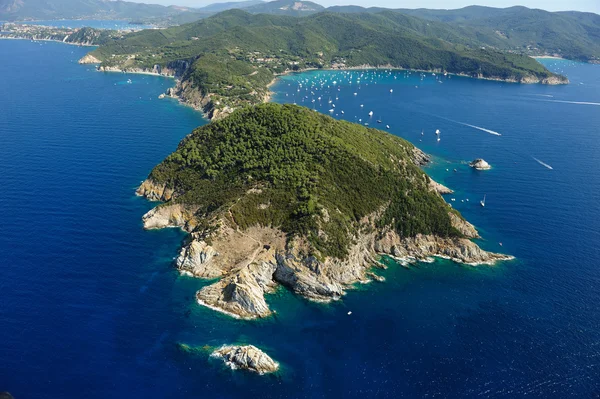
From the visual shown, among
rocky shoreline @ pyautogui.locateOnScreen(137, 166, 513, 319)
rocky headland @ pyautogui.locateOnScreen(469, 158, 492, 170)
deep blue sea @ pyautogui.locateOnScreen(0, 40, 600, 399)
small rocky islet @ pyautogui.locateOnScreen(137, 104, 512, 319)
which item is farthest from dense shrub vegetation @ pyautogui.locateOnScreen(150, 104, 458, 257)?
rocky headland @ pyautogui.locateOnScreen(469, 158, 492, 170)

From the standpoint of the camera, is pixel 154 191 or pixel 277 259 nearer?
pixel 277 259

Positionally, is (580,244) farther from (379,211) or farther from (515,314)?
(379,211)

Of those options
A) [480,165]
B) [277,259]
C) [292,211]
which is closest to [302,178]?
[292,211]

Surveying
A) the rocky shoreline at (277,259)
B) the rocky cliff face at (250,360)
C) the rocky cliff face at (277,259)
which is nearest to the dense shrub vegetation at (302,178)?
A: the rocky shoreline at (277,259)

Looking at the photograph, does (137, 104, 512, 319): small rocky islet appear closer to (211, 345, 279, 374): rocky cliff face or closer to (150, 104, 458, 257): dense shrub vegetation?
(150, 104, 458, 257): dense shrub vegetation

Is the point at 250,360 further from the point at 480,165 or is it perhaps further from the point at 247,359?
the point at 480,165

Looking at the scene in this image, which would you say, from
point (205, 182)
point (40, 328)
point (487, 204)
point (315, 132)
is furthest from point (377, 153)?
point (40, 328)
